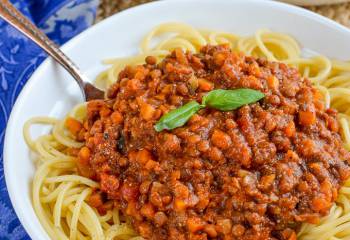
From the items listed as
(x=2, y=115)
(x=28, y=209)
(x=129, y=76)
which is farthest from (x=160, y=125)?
(x=2, y=115)

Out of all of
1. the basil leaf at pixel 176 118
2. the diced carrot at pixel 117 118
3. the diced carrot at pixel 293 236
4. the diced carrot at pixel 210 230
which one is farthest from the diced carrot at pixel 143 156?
the diced carrot at pixel 293 236

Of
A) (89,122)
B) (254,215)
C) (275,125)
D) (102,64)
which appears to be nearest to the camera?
(254,215)

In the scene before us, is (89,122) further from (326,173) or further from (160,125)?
(326,173)

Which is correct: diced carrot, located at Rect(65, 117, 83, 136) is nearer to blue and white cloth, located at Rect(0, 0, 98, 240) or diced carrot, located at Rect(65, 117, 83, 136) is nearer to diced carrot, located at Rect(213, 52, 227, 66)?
blue and white cloth, located at Rect(0, 0, 98, 240)

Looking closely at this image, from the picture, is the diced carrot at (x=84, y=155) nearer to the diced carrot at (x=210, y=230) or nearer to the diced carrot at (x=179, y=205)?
the diced carrot at (x=179, y=205)

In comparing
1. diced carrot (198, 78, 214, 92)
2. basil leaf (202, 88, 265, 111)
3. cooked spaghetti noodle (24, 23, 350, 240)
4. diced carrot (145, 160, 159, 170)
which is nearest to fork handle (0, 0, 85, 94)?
cooked spaghetti noodle (24, 23, 350, 240)

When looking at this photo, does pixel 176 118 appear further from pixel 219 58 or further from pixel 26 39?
pixel 26 39
